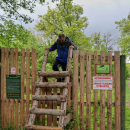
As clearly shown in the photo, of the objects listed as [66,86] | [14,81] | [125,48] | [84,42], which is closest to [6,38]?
[14,81]

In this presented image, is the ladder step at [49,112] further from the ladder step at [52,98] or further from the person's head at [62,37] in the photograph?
the person's head at [62,37]

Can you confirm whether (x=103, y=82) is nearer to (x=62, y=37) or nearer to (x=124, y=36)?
(x=62, y=37)

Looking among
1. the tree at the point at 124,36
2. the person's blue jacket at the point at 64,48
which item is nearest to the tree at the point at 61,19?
the tree at the point at 124,36

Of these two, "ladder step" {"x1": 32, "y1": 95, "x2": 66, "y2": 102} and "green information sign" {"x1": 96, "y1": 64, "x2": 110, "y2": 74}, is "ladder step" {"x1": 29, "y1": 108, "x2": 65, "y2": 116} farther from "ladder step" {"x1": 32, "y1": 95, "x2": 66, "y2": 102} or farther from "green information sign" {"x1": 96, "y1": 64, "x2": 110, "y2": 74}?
"green information sign" {"x1": 96, "y1": 64, "x2": 110, "y2": 74}

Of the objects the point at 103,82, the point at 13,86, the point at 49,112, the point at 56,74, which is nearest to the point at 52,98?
the point at 49,112

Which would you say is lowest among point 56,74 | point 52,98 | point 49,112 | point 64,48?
point 49,112

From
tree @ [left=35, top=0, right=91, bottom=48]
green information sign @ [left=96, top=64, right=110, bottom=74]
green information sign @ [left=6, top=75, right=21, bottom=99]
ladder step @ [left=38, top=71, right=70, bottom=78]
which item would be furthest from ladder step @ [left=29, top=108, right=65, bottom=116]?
tree @ [left=35, top=0, right=91, bottom=48]

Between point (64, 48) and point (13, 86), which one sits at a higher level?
point (64, 48)

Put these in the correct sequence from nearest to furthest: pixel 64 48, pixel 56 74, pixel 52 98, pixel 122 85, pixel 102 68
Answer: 1. pixel 52 98
2. pixel 56 74
3. pixel 102 68
4. pixel 122 85
5. pixel 64 48

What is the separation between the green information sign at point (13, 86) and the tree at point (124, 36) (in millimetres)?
20825

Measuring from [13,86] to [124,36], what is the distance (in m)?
25.4

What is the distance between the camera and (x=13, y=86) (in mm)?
4785

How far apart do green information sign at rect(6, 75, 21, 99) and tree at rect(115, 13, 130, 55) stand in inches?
820

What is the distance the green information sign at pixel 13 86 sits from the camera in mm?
4727
